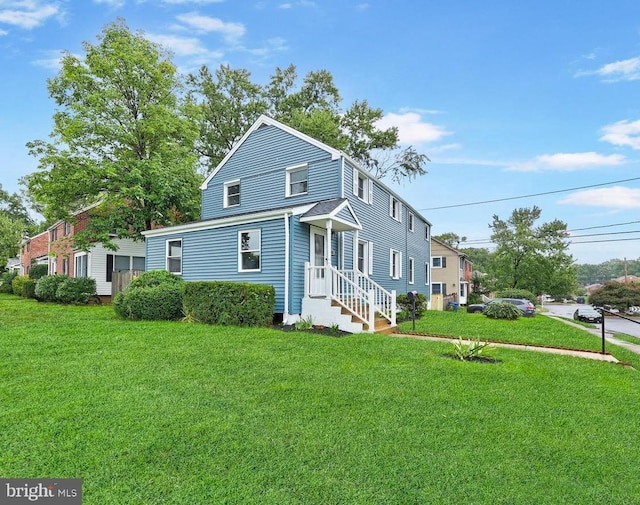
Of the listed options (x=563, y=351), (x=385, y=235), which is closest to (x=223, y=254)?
(x=385, y=235)

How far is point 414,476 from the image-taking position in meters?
2.93

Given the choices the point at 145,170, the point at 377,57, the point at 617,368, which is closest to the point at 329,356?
the point at 617,368

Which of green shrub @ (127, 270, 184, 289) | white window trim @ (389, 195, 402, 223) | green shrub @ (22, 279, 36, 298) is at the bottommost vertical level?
green shrub @ (22, 279, 36, 298)

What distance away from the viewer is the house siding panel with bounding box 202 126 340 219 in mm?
13836

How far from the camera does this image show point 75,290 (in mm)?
17516

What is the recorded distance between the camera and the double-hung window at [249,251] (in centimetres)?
1183

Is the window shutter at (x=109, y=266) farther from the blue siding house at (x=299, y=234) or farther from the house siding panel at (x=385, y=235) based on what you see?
the house siding panel at (x=385, y=235)

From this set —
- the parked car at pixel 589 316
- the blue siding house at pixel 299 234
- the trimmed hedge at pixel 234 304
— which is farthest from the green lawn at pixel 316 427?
the parked car at pixel 589 316

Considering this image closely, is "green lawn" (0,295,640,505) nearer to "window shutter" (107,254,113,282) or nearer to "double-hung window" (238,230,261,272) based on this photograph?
"double-hung window" (238,230,261,272)

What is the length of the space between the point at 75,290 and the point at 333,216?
13.7 m

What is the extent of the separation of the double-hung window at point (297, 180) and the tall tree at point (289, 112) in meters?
12.8

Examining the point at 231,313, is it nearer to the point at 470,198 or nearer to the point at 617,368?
the point at 617,368

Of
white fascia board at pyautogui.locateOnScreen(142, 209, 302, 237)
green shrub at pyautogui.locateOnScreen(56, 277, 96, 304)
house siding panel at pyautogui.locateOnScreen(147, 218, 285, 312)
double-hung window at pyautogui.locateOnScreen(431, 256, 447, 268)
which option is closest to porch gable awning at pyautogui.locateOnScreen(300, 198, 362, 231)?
white fascia board at pyautogui.locateOnScreen(142, 209, 302, 237)

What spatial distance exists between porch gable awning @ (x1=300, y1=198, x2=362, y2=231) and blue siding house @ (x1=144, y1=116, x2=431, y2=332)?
0.04 metres
